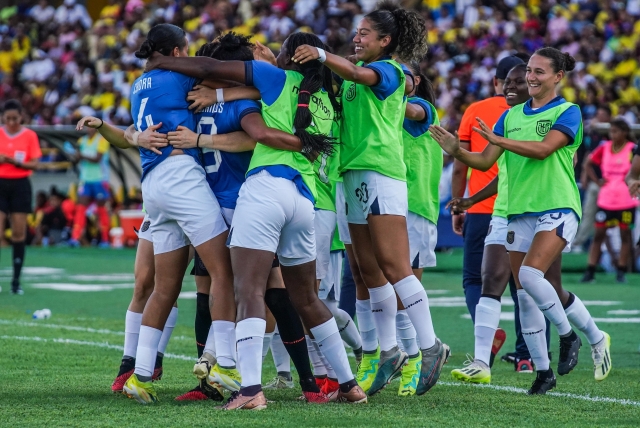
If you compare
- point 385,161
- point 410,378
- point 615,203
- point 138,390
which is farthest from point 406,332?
point 615,203

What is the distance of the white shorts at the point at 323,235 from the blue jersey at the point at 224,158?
0.82m

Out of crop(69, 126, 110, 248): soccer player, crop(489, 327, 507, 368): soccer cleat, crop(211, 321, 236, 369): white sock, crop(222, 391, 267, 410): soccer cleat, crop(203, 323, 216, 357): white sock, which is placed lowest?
crop(69, 126, 110, 248): soccer player

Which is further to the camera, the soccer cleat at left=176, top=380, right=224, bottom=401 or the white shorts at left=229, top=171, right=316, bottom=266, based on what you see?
the soccer cleat at left=176, top=380, right=224, bottom=401

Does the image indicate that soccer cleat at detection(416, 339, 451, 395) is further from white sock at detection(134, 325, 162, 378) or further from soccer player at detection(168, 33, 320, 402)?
white sock at detection(134, 325, 162, 378)

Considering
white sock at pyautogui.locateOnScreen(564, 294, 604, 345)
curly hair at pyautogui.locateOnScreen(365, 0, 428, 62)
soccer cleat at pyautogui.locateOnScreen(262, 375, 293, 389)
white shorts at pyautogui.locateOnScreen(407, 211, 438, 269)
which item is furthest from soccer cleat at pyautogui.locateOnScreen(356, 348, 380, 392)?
curly hair at pyautogui.locateOnScreen(365, 0, 428, 62)

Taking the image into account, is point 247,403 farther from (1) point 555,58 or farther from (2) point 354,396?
(1) point 555,58

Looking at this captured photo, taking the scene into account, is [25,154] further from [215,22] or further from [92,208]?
[215,22]

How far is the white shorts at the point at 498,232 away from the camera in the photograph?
6.84m

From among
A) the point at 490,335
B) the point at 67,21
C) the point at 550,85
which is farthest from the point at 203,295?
the point at 67,21

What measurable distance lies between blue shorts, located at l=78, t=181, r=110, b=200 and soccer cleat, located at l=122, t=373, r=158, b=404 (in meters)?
16.2

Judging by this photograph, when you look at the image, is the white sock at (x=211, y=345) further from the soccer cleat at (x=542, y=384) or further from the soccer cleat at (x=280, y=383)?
the soccer cleat at (x=542, y=384)

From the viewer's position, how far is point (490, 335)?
6691 millimetres

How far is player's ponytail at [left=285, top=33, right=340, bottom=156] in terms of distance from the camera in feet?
17.5

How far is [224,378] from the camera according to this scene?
5.48 m
